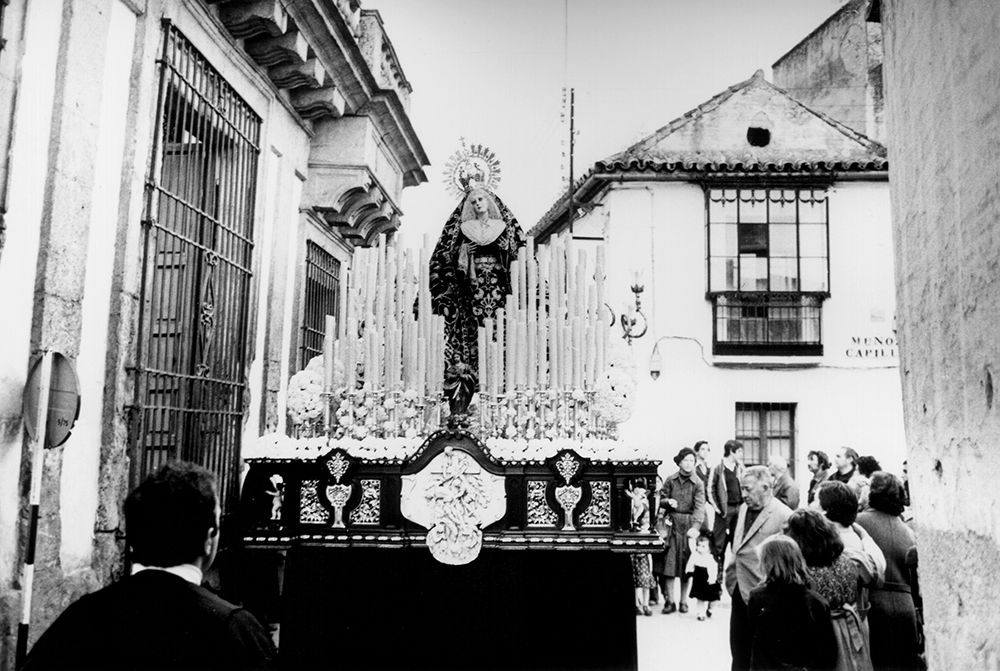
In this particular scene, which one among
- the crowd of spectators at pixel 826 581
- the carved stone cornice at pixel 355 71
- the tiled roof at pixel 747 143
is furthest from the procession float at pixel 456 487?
the tiled roof at pixel 747 143

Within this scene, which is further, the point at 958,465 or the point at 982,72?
the point at 958,465

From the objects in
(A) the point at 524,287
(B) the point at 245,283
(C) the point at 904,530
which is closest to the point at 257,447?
(A) the point at 524,287

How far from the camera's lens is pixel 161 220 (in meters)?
5.23

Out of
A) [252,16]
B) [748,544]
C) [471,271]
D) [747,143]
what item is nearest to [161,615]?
[748,544]

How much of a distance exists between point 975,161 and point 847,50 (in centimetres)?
883

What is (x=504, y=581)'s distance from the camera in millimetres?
→ 4113

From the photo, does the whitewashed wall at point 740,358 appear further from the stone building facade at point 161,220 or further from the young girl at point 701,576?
the stone building facade at point 161,220

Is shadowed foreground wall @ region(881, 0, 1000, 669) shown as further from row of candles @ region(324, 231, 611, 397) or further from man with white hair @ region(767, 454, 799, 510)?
man with white hair @ region(767, 454, 799, 510)

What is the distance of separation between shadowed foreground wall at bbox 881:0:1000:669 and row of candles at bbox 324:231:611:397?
4.99 ft

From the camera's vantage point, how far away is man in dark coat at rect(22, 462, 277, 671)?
1.65 m

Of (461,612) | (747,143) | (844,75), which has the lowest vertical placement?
(461,612)

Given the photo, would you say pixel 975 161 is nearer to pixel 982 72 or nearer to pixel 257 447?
pixel 982 72

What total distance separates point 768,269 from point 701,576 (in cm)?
722

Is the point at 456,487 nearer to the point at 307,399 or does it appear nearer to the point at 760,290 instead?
the point at 307,399
